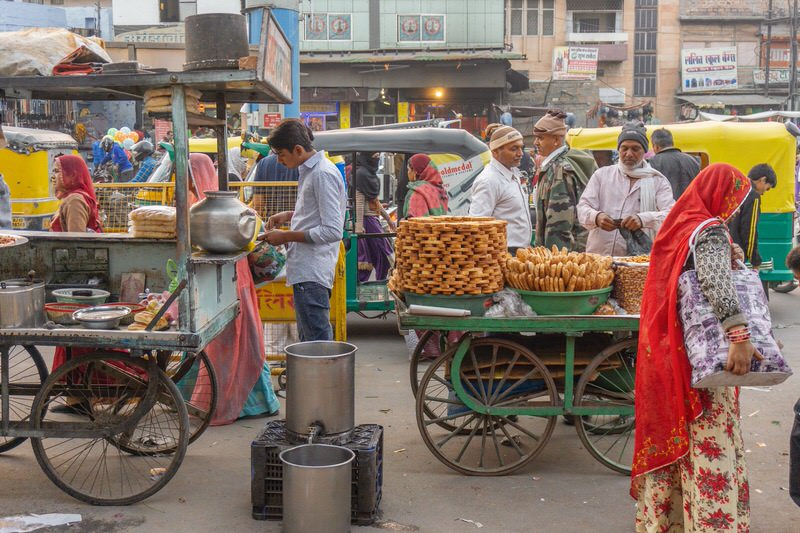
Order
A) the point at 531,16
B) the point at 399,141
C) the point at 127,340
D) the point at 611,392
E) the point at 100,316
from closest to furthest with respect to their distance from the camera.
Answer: the point at 127,340
the point at 100,316
the point at 611,392
the point at 399,141
the point at 531,16

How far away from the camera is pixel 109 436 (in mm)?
4395

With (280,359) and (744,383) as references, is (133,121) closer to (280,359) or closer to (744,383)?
(280,359)

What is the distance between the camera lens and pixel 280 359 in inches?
283

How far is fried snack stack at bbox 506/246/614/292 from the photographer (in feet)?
15.4

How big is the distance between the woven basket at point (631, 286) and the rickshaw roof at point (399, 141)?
14.0 feet

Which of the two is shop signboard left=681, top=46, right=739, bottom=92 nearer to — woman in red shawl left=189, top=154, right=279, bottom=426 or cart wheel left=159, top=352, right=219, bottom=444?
woman in red shawl left=189, top=154, right=279, bottom=426

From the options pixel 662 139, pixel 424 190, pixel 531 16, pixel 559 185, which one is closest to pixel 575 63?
pixel 531 16

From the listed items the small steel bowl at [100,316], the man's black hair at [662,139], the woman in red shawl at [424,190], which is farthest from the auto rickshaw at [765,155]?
the small steel bowl at [100,316]

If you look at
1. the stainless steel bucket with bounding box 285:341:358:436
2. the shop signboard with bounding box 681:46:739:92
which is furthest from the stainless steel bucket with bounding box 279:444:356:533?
the shop signboard with bounding box 681:46:739:92

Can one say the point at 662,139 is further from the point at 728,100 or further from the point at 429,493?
the point at 728,100

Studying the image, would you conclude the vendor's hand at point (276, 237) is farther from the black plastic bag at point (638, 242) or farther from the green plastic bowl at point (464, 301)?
the black plastic bag at point (638, 242)

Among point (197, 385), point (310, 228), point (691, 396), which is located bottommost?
point (197, 385)

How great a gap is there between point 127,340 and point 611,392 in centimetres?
276

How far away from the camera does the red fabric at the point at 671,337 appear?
3701mm
